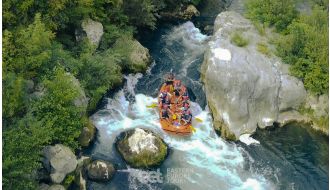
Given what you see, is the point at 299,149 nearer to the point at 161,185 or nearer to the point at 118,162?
the point at 161,185

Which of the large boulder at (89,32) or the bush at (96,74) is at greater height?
the large boulder at (89,32)

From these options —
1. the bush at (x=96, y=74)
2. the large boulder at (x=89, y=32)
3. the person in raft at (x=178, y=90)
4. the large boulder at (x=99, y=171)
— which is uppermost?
the large boulder at (x=89, y=32)

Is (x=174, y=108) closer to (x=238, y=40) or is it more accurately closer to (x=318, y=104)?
(x=238, y=40)

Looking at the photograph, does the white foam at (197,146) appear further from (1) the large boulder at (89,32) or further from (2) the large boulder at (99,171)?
(1) the large boulder at (89,32)

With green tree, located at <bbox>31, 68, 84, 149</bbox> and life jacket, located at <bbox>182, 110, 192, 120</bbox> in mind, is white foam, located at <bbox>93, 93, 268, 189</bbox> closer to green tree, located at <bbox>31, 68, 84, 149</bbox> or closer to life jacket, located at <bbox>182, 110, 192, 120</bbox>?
life jacket, located at <bbox>182, 110, 192, 120</bbox>

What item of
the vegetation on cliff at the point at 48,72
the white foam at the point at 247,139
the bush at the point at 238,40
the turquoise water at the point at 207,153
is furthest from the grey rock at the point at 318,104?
the vegetation on cliff at the point at 48,72

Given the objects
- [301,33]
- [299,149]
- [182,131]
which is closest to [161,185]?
[182,131]

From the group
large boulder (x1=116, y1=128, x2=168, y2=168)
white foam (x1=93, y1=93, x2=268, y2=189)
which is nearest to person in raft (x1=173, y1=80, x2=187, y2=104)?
white foam (x1=93, y1=93, x2=268, y2=189)

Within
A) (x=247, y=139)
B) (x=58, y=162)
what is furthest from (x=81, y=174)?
(x=247, y=139)
